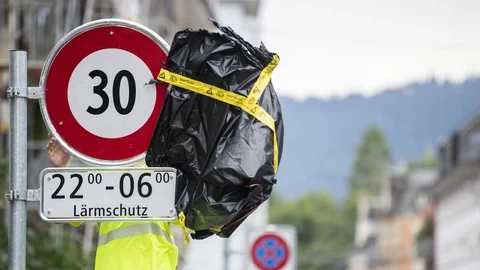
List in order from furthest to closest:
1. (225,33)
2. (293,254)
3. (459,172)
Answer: (459,172) → (293,254) → (225,33)

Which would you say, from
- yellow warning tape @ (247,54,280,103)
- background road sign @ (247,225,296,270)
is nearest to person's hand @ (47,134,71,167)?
yellow warning tape @ (247,54,280,103)

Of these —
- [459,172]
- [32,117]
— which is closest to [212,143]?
[32,117]

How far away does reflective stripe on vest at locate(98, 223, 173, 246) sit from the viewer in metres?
5.51

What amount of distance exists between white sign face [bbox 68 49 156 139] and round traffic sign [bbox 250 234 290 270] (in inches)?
434

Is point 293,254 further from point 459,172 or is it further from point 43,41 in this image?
point 459,172

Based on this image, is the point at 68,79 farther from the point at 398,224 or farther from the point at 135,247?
the point at 398,224

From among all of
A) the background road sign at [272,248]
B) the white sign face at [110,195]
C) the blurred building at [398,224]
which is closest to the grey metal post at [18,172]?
the white sign face at [110,195]

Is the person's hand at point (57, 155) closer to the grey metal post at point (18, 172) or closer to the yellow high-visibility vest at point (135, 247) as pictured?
the yellow high-visibility vest at point (135, 247)

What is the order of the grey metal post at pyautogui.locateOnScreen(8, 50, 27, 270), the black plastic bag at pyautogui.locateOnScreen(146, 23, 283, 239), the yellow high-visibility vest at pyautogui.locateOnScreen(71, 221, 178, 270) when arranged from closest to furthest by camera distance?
the grey metal post at pyautogui.locateOnScreen(8, 50, 27, 270) → the black plastic bag at pyautogui.locateOnScreen(146, 23, 283, 239) → the yellow high-visibility vest at pyautogui.locateOnScreen(71, 221, 178, 270)

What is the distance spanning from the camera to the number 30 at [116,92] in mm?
5227

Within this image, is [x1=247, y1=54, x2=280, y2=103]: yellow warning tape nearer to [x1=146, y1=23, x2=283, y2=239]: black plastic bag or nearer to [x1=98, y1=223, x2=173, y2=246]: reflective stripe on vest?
[x1=146, y1=23, x2=283, y2=239]: black plastic bag

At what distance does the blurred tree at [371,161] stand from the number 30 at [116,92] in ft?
554

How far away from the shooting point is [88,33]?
5.30m

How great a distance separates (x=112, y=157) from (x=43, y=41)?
2018cm
